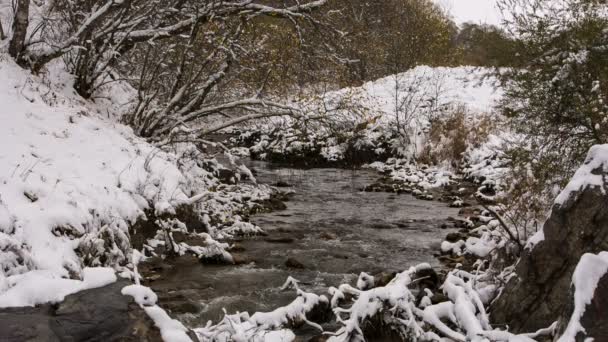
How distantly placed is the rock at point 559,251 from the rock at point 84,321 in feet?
10.3

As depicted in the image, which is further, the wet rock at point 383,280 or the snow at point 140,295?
the wet rock at point 383,280

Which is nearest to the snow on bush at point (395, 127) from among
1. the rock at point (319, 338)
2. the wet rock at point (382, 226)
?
the wet rock at point (382, 226)

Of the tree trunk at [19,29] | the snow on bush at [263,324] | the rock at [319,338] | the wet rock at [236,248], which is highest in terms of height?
the tree trunk at [19,29]

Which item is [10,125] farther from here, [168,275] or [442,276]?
[442,276]

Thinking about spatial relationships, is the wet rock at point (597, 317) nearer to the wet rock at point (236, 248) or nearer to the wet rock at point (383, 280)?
the wet rock at point (383, 280)

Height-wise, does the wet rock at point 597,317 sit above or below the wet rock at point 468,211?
above

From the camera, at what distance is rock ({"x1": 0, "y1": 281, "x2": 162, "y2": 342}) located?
3006mm

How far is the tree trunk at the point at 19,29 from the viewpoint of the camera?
29.1 feet

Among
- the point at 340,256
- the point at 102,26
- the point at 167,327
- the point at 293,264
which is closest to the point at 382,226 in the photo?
the point at 340,256

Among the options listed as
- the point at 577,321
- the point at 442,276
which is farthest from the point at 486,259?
the point at 577,321

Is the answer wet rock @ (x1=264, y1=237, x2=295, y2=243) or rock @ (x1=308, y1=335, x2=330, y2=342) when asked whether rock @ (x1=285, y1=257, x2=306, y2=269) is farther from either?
rock @ (x1=308, y1=335, x2=330, y2=342)

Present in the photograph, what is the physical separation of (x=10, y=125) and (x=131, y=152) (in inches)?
75.4

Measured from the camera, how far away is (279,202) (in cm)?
1186

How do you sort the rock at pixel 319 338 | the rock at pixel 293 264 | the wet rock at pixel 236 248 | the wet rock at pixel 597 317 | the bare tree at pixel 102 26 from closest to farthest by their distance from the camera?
the wet rock at pixel 597 317 < the rock at pixel 319 338 < the rock at pixel 293 264 < the wet rock at pixel 236 248 < the bare tree at pixel 102 26
